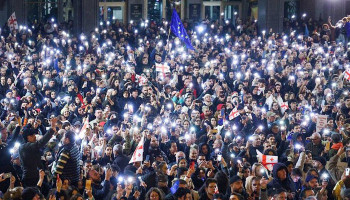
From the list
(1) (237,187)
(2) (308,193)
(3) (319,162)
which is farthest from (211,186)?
(3) (319,162)

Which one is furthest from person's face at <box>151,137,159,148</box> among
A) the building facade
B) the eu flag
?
the building facade


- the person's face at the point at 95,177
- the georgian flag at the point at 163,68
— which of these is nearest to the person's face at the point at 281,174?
the person's face at the point at 95,177

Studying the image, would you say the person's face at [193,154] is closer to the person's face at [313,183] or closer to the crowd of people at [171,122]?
the crowd of people at [171,122]

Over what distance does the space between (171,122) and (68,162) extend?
374cm

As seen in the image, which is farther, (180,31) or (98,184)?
(180,31)

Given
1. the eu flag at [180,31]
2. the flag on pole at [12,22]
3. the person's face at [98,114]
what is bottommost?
the person's face at [98,114]

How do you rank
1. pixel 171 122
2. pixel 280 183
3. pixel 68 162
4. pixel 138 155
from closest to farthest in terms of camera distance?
pixel 280 183 → pixel 68 162 → pixel 138 155 → pixel 171 122

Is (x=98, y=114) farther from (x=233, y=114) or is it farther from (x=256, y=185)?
(x=256, y=185)

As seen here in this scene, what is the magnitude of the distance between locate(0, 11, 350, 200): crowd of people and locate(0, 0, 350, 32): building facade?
18.8 feet

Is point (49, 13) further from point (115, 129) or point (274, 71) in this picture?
point (115, 129)

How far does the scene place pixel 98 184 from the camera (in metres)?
9.32

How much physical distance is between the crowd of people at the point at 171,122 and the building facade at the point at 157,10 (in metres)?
5.72

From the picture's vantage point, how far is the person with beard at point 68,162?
9578mm

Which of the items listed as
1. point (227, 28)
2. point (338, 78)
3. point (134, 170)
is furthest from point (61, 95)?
point (227, 28)
